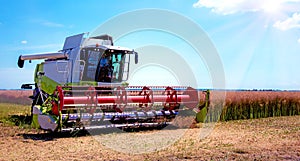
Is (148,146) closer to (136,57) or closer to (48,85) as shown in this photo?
Answer: (136,57)

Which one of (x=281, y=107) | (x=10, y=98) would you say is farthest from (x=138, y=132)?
(x=10, y=98)

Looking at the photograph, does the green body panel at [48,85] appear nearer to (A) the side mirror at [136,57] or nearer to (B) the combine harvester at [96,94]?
(B) the combine harvester at [96,94]

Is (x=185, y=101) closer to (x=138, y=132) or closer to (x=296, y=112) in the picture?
(x=138, y=132)

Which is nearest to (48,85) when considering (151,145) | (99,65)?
(99,65)

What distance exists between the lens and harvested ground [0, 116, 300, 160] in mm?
6285

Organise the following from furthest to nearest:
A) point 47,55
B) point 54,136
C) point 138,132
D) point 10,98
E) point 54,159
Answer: point 10,98 → point 47,55 → point 138,132 → point 54,136 → point 54,159

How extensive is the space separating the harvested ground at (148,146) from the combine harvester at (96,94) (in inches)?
19.7

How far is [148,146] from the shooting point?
291 inches

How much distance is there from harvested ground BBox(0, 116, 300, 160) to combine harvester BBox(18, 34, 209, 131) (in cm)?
50

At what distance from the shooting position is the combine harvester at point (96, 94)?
862 centimetres

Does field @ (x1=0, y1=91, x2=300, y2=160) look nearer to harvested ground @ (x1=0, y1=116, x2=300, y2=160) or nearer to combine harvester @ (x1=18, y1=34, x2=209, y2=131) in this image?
harvested ground @ (x1=0, y1=116, x2=300, y2=160)

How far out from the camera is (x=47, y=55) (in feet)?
38.2

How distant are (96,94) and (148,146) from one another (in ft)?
7.66

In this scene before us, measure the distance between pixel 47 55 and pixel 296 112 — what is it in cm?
1227
